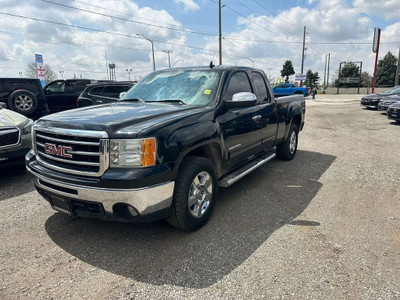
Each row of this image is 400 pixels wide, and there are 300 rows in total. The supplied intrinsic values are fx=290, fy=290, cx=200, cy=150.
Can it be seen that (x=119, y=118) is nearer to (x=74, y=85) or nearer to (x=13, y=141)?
(x=13, y=141)

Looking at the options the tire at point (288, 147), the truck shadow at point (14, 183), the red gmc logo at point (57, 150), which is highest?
the red gmc logo at point (57, 150)

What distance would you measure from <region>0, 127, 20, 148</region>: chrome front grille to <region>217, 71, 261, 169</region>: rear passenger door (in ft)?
11.9

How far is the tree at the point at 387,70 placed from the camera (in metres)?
72.1

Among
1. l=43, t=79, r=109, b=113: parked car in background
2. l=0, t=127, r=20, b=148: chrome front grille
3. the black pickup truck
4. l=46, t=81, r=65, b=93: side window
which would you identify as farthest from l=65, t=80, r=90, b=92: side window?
the black pickup truck

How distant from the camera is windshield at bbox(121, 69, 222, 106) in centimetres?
384

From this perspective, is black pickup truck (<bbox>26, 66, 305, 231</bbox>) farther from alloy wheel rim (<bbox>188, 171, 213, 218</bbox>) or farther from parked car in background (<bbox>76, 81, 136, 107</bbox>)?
parked car in background (<bbox>76, 81, 136, 107</bbox>)

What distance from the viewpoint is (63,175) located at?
287 cm

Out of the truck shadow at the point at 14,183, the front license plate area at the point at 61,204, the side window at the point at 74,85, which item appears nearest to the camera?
the front license plate area at the point at 61,204

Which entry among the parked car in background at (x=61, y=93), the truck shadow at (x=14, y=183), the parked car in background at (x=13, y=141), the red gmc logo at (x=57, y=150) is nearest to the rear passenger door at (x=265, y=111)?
the red gmc logo at (x=57, y=150)

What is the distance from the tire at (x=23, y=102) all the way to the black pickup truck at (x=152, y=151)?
6778 millimetres

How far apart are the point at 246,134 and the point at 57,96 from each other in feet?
33.9

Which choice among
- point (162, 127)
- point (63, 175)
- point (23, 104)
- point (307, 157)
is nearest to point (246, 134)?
point (162, 127)

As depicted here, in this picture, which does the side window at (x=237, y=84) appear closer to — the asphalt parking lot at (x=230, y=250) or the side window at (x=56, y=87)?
the asphalt parking lot at (x=230, y=250)

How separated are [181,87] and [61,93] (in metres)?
9.78
